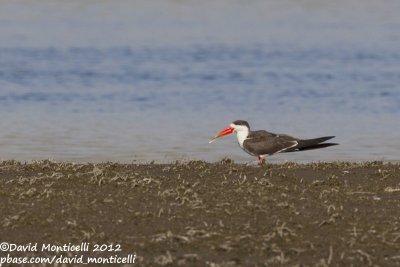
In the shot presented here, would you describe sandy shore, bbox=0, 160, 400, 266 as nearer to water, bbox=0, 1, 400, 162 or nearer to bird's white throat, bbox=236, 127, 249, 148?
bird's white throat, bbox=236, 127, 249, 148

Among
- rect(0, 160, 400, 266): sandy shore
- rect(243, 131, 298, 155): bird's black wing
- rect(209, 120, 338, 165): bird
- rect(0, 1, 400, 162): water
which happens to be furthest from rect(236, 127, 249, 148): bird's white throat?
rect(0, 1, 400, 162): water

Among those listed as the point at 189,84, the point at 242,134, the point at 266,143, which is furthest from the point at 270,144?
the point at 189,84

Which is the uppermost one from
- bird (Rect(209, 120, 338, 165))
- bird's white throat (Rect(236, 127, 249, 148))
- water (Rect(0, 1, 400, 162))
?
water (Rect(0, 1, 400, 162))

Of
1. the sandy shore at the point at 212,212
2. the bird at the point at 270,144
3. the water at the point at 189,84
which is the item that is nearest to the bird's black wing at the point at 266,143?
the bird at the point at 270,144

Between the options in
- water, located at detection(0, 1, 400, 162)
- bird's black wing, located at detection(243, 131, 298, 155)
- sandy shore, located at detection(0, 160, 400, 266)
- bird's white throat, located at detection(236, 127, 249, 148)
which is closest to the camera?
sandy shore, located at detection(0, 160, 400, 266)

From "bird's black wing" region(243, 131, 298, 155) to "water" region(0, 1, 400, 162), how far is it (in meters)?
2.12

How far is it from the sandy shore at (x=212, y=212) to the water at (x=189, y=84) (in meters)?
3.96

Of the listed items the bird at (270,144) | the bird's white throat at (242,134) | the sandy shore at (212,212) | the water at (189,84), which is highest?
the water at (189,84)

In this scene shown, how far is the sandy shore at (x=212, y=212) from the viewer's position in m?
7.99

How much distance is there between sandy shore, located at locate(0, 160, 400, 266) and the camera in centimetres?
799

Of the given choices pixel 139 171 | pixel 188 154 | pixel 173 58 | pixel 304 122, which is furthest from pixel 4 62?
pixel 139 171

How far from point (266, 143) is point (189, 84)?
1176cm

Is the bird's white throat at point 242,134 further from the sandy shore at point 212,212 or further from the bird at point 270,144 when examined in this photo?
the sandy shore at point 212,212

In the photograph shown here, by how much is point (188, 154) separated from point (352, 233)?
7.45m
